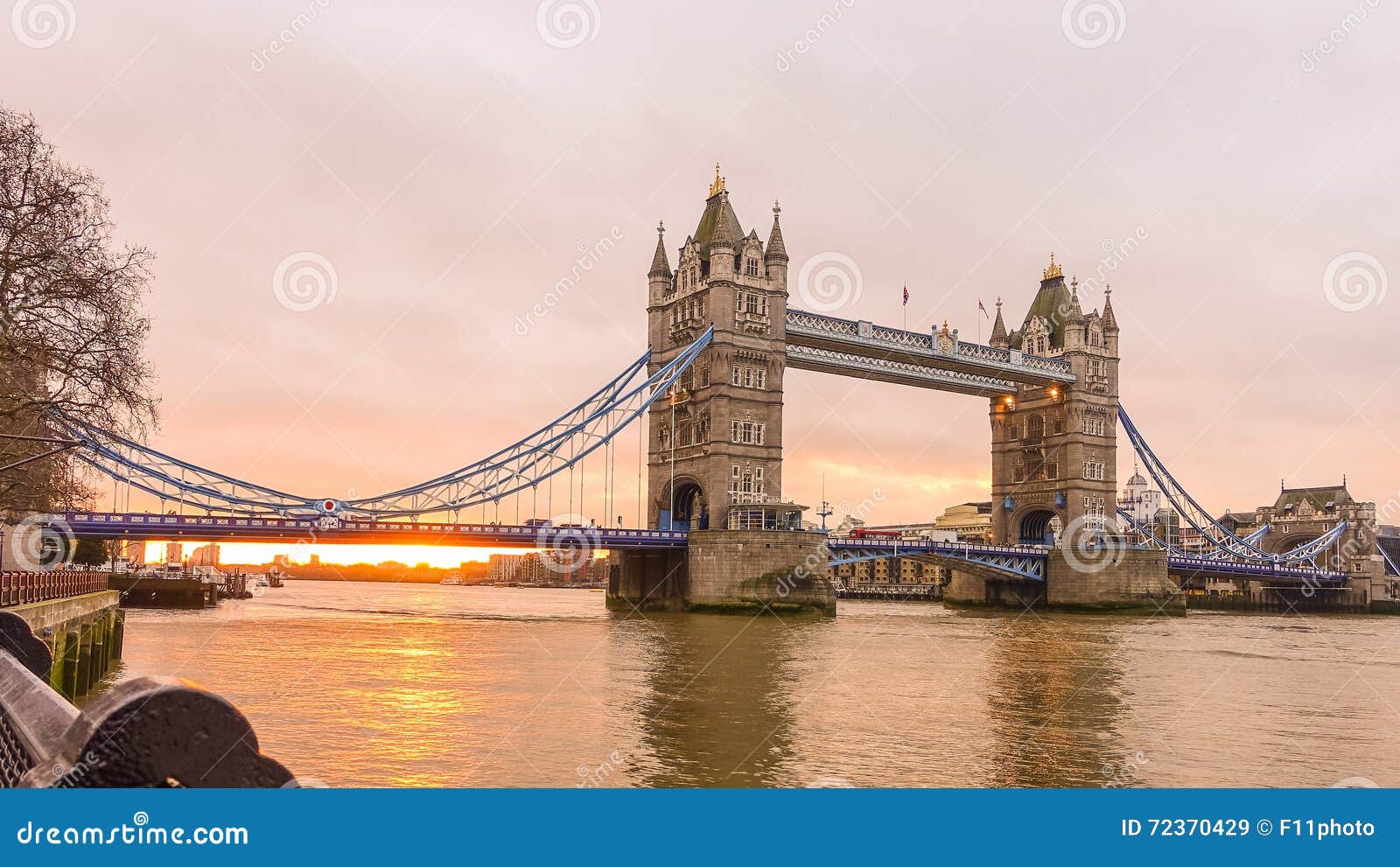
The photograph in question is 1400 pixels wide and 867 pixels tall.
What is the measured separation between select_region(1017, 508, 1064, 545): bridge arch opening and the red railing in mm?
68264

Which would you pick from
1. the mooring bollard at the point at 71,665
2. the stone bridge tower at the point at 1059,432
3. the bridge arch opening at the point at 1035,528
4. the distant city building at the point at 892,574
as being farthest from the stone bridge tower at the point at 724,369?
the distant city building at the point at 892,574

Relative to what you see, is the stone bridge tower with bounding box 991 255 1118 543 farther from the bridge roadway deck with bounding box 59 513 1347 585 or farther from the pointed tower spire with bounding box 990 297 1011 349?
the bridge roadway deck with bounding box 59 513 1347 585

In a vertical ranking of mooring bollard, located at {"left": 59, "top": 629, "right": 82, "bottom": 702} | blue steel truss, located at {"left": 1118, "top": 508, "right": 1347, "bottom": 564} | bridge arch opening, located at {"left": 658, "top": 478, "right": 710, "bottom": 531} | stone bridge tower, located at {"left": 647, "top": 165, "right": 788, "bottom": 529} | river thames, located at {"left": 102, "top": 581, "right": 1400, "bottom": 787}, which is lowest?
river thames, located at {"left": 102, "top": 581, "right": 1400, "bottom": 787}

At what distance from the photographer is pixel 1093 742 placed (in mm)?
16594

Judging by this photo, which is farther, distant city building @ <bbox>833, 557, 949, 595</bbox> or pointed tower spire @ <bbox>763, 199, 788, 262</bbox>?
distant city building @ <bbox>833, 557, 949, 595</bbox>

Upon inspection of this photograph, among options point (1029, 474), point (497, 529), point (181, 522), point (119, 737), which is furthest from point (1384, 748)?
point (1029, 474)

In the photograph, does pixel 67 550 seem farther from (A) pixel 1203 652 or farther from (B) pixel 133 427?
(A) pixel 1203 652

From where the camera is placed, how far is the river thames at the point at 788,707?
46.1 feet

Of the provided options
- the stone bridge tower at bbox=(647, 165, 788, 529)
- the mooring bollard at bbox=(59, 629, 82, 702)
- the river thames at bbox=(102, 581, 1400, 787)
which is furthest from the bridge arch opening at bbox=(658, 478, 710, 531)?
the mooring bollard at bbox=(59, 629, 82, 702)

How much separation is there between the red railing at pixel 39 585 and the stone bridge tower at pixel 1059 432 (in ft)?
213

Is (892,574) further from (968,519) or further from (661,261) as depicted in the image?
(661,261)

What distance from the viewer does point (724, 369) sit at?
6234 cm

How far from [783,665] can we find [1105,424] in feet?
205

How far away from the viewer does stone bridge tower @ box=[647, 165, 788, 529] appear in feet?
205
